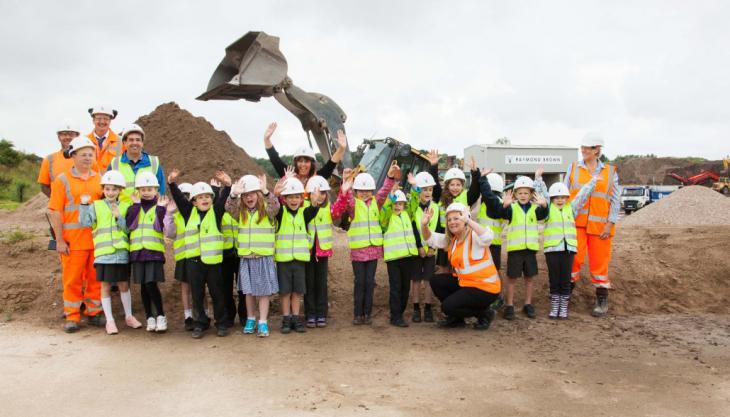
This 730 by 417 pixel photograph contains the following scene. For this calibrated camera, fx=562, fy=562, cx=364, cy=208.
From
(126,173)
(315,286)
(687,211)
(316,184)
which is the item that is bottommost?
(315,286)

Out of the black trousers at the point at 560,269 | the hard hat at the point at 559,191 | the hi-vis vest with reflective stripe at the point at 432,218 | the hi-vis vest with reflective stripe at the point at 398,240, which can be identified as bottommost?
the black trousers at the point at 560,269

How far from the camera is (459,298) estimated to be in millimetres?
6543

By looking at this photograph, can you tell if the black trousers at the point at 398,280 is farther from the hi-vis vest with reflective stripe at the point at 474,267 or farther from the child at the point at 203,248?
the child at the point at 203,248

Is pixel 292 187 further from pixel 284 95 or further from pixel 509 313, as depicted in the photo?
pixel 284 95

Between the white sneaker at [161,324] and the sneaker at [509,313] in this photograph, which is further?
the sneaker at [509,313]

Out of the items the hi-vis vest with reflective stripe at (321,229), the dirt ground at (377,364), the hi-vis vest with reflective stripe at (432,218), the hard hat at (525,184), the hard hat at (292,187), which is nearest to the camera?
the dirt ground at (377,364)

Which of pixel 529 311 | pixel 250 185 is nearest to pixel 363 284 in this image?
pixel 250 185

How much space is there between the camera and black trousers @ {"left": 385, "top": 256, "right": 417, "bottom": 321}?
6926 millimetres

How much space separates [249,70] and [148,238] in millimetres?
4750

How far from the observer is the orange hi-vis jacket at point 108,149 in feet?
23.5

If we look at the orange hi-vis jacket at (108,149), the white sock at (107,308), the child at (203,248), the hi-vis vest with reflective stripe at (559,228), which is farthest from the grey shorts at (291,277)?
the hi-vis vest with reflective stripe at (559,228)

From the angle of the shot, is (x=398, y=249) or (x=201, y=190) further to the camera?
(x=398, y=249)

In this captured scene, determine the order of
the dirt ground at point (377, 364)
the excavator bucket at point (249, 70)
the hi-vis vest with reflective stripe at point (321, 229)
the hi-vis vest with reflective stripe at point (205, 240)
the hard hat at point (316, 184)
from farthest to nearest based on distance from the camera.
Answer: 1. the excavator bucket at point (249, 70)
2. the hi-vis vest with reflective stripe at point (321, 229)
3. the hard hat at point (316, 184)
4. the hi-vis vest with reflective stripe at point (205, 240)
5. the dirt ground at point (377, 364)

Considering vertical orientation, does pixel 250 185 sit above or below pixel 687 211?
above
